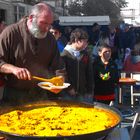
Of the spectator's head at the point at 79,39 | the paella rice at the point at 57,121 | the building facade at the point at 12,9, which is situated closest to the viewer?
the paella rice at the point at 57,121

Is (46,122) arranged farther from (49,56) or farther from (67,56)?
(67,56)

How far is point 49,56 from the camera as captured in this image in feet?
12.3

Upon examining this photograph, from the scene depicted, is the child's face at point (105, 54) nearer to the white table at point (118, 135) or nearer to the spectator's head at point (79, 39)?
the spectator's head at point (79, 39)

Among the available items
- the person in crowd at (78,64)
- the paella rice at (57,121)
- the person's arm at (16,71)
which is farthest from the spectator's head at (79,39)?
the person's arm at (16,71)

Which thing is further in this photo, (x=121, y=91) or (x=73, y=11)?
(x=73, y=11)

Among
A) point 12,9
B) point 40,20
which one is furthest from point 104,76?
point 12,9

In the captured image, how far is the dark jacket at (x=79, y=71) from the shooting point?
16.3ft

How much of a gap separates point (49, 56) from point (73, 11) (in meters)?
48.1

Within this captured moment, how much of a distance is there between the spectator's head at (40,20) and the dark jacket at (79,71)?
145 centimetres

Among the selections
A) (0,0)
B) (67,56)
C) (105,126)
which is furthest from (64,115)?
(0,0)

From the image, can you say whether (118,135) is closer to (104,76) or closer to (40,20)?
(40,20)

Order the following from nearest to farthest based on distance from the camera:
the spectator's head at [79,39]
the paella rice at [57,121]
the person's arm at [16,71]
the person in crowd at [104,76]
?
1. the paella rice at [57,121]
2. the person's arm at [16,71]
3. the spectator's head at [79,39]
4. the person in crowd at [104,76]

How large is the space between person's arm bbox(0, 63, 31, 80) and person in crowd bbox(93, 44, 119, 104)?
2.35 m

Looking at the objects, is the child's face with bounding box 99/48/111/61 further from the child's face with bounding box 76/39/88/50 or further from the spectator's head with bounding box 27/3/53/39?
the spectator's head with bounding box 27/3/53/39
